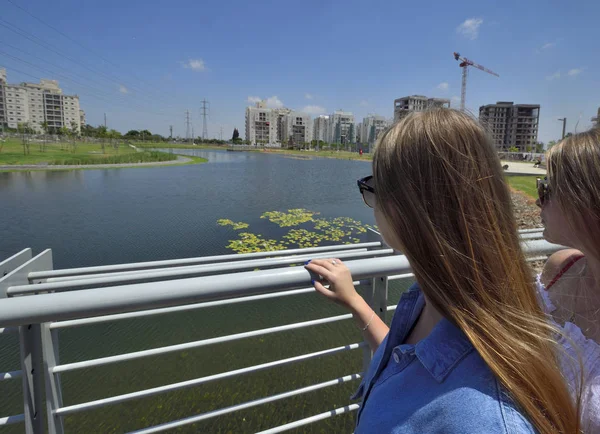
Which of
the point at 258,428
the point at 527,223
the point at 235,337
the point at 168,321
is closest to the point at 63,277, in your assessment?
the point at 235,337

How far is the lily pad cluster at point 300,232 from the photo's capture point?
7.75 metres

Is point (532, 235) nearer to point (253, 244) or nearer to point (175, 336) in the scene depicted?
point (175, 336)

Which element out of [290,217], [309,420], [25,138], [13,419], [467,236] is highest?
[25,138]

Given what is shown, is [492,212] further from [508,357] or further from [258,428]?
[258,428]

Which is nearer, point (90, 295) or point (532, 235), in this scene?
point (90, 295)

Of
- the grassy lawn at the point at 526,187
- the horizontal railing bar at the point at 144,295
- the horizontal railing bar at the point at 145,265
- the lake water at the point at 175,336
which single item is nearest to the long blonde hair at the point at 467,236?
the horizontal railing bar at the point at 144,295

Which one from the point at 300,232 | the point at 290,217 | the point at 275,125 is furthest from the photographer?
the point at 275,125

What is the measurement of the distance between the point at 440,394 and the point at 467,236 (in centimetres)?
23

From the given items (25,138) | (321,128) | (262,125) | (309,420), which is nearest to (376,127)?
(309,420)

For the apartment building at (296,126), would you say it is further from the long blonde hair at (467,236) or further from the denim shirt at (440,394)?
the denim shirt at (440,394)

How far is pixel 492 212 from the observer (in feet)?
1.91

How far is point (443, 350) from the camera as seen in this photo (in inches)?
21.0

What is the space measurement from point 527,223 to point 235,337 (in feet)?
37.4

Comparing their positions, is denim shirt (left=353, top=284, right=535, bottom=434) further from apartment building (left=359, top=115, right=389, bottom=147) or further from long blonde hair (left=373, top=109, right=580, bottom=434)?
apartment building (left=359, top=115, right=389, bottom=147)
